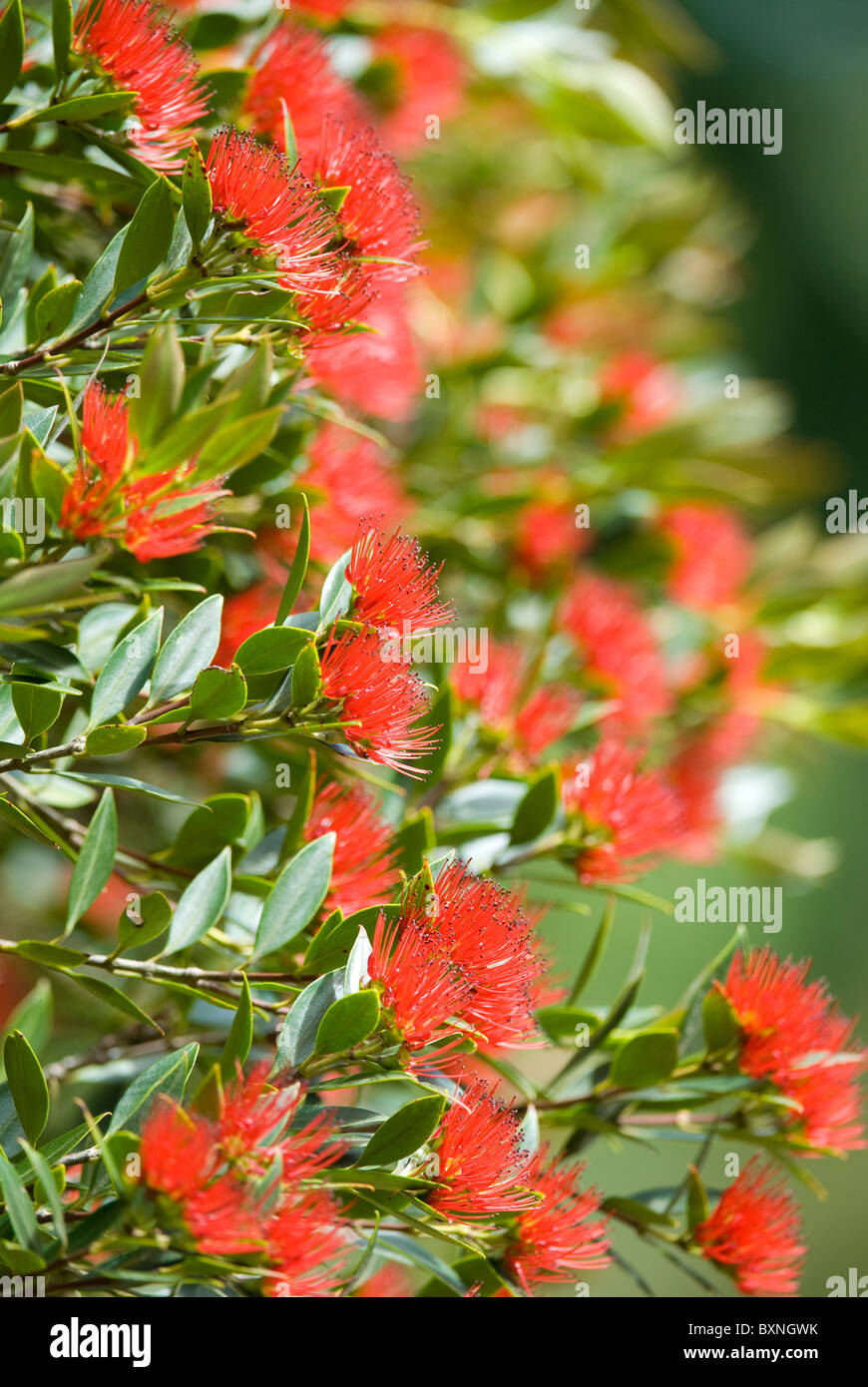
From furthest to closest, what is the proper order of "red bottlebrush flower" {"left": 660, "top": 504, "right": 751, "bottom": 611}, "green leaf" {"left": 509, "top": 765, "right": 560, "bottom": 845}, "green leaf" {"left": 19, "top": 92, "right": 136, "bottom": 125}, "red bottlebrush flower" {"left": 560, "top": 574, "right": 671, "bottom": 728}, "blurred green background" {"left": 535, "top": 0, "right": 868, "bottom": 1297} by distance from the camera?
1. "blurred green background" {"left": 535, "top": 0, "right": 868, "bottom": 1297}
2. "red bottlebrush flower" {"left": 660, "top": 504, "right": 751, "bottom": 611}
3. "red bottlebrush flower" {"left": 560, "top": 574, "right": 671, "bottom": 728}
4. "green leaf" {"left": 509, "top": 765, "right": 560, "bottom": 845}
5. "green leaf" {"left": 19, "top": 92, "right": 136, "bottom": 125}

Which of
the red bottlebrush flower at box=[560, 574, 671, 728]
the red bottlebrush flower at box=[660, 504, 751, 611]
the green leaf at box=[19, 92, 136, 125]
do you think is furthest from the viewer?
the red bottlebrush flower at box=[660, 504, 751, 611]

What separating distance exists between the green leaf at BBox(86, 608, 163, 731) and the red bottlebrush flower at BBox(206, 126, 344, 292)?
139 millimetres

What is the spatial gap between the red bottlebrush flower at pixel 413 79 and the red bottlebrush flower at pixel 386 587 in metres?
0.53

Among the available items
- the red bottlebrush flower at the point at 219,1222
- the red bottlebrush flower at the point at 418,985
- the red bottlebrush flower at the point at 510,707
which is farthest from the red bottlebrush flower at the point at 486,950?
the red bottlebrush flower at the point at 510,707

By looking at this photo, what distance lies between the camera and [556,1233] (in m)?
0.45

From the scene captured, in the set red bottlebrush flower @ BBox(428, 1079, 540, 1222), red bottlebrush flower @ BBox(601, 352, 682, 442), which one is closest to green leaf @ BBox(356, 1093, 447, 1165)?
red bottlebrush flower @ BBox(428, 1079, 540, 1222)

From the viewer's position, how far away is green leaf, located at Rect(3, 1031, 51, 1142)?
398mm

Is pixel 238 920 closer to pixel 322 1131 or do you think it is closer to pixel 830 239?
pixel 322 1131

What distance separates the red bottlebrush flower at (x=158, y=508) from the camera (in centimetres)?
38

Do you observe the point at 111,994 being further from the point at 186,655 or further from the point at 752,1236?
the point at 752,1236

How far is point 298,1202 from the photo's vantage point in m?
0.37

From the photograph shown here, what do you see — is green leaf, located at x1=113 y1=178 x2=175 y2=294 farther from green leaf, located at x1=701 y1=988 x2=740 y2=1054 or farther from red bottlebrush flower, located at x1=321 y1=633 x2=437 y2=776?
green leaf, located at x1=701 y1=988 x2=740 y2=1054

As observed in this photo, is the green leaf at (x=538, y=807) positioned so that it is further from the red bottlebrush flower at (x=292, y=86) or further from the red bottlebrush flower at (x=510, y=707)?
the red bottlebrush flower at (x=292, y=86)
